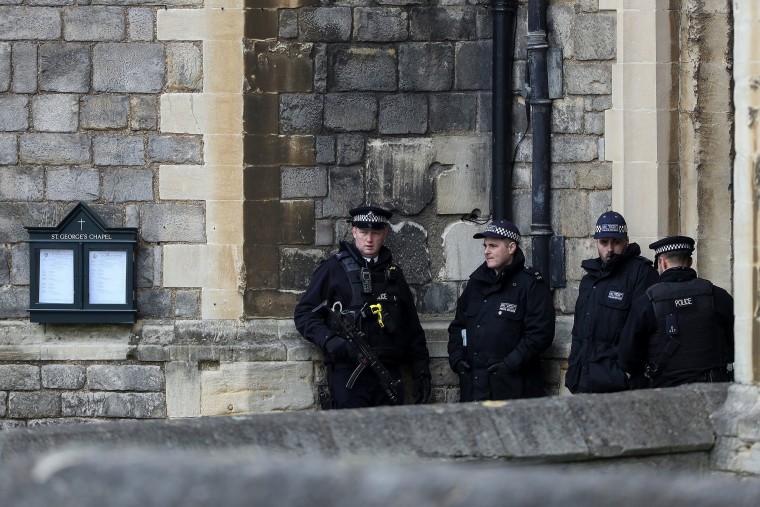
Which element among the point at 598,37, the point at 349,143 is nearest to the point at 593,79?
the point at 598,37

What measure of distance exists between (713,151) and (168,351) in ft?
11.4

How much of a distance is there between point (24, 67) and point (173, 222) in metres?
1.28

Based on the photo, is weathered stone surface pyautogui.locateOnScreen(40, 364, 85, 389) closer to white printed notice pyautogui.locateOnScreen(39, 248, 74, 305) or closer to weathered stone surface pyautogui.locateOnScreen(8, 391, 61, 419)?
weathered stone surface pyautogui.locateOnScreen(8, 391, 61, 419)

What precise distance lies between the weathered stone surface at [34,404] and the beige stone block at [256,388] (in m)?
0.90

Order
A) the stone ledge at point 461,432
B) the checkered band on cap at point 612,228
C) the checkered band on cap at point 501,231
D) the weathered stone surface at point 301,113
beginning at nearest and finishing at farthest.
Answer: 1. the stone ledge at point 461,432
2. the checkered band on cap at point 612,228
3. the checkered band on cap at point 501,231
4. the weathered stone surface at point 301,113

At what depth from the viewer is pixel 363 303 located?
25.8 ft

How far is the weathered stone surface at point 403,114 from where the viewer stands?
8.11 m

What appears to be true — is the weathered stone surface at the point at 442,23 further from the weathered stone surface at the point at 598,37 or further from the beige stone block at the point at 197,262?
the beige stone block at the point at 197,262

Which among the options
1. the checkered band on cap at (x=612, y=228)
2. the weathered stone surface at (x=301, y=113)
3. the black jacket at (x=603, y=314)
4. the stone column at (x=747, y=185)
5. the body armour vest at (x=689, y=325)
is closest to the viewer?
the stone column at (x=747, y=185)

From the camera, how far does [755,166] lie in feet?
16.6

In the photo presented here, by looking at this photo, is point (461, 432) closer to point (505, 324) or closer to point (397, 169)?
point (505, 324)

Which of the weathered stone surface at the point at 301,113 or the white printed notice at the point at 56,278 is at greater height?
the weathered stone surface at the point at 301,113

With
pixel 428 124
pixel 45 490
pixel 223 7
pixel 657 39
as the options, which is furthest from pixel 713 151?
pixel 45 490

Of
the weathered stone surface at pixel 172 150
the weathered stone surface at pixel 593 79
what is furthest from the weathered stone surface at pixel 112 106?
the weathered stone surface at pixel 593 79
